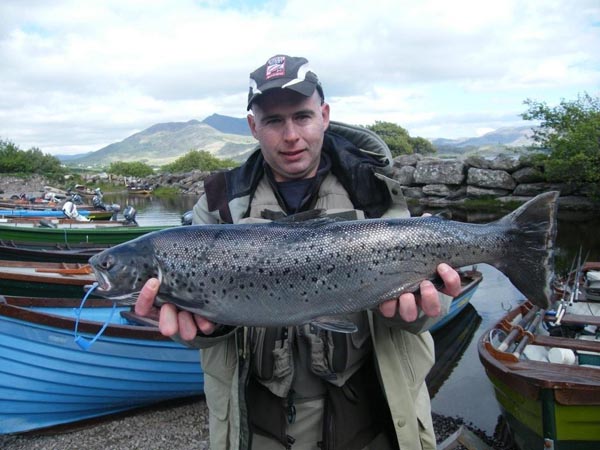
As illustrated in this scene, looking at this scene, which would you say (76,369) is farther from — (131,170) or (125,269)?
(131,170)

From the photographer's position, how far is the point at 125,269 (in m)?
3.19

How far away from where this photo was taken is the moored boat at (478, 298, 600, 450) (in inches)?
210

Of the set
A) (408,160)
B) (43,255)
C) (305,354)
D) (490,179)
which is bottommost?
(43,255)

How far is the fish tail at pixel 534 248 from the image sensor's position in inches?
119

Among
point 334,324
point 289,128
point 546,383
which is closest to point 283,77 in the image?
point 289,128

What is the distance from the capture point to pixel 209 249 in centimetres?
307

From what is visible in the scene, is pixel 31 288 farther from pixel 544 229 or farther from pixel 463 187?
pixel 463 187

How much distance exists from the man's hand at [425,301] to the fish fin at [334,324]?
0.24 m

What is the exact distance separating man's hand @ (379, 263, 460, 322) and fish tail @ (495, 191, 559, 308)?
52 cm

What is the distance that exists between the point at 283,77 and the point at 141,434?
6.58 metres

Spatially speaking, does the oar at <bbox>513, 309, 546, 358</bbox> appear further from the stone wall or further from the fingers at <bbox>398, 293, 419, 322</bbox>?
A: the stone wall

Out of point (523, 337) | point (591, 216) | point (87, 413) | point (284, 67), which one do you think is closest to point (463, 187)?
point (591, 216)

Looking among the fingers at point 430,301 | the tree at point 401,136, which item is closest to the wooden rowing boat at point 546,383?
the fingers at point 430,301

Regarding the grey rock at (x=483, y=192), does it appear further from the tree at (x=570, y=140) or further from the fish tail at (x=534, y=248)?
the fish tail at (x=534, y=248)
